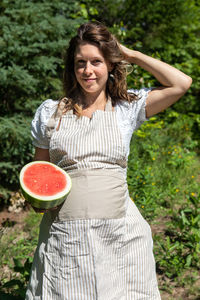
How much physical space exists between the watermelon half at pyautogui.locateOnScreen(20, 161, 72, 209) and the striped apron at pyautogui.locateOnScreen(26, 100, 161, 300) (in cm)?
7

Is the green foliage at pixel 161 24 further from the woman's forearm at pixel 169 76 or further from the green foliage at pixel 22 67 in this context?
the woman's forearm at pixel 169 76

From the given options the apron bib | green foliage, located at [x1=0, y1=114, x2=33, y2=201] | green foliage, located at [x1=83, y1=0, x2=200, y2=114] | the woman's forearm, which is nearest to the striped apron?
the apron bib

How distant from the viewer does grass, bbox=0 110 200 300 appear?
2916 millimetres

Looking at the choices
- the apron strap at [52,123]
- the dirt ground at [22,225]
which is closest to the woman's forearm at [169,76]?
the apron strap at [52,123]

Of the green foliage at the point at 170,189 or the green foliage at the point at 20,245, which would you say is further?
the green foliage at the point at 20,245

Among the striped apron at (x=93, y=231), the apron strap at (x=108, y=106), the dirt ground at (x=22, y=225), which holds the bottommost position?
the dirt ground at (x=22, y=225)

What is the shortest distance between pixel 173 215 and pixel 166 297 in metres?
1.08

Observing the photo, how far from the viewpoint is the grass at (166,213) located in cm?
292

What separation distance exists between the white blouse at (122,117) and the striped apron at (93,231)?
80 millimetres

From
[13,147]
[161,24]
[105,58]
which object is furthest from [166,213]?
[161,24]

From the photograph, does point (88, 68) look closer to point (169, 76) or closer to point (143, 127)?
point (169, 76)

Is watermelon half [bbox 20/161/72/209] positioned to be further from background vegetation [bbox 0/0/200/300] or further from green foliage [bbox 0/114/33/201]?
green foliage [bbox 0/114/33/201]

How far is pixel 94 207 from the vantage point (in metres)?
1.66

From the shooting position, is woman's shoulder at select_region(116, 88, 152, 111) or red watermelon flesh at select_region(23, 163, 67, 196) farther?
woman's shoulder at select_region(116, 88, 152, 111)
